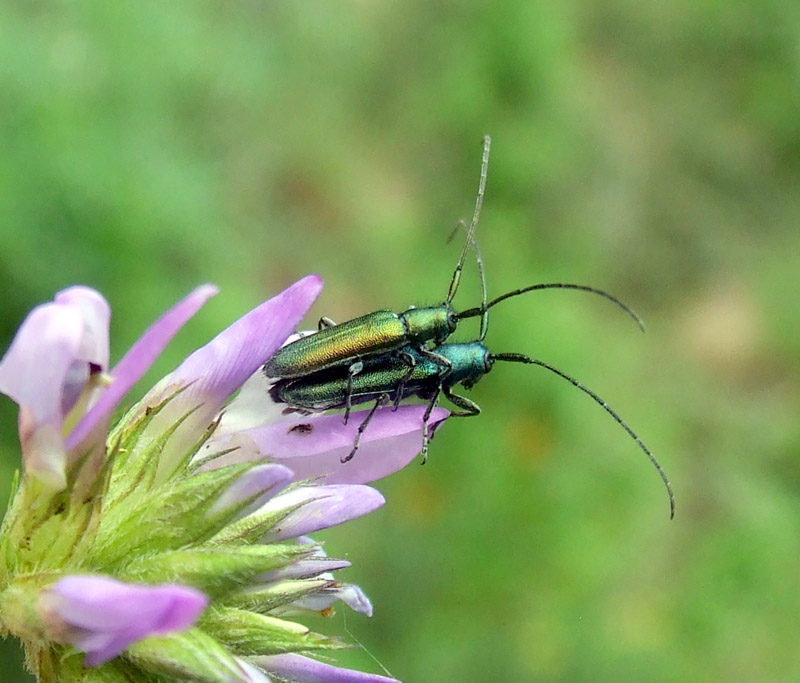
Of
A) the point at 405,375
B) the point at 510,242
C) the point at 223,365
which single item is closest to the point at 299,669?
the point at 223,365

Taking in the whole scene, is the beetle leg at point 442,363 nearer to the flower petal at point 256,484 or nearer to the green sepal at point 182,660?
the flower petal at point 256,484

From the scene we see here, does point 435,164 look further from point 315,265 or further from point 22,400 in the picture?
point 22,400

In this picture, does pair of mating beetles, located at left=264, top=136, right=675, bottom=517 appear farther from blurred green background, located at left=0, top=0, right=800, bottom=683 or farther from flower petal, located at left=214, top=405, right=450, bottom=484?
blurred green background, located at left=0, top=0, right=800, bottom=683

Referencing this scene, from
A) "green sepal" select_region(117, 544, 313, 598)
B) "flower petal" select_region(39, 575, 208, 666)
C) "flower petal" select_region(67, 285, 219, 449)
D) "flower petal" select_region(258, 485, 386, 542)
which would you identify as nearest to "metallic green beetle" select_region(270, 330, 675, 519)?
"flower petal" select_region(258, 485, 386, 542)

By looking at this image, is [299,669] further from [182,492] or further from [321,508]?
[182,492]

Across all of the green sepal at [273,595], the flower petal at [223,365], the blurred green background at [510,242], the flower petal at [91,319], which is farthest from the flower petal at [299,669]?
the blurred green background at [510,242]

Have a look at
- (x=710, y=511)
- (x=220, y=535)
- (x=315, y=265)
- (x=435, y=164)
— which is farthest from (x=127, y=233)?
(x=710, y=511)
